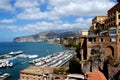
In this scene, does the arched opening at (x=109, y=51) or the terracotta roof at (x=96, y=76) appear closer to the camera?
the terracotta roof at (x=96, y=76)

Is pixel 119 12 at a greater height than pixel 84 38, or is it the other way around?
pixel 119 12

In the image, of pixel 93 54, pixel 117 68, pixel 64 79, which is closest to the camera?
pixel 117 68

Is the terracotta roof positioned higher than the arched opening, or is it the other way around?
the arched opening

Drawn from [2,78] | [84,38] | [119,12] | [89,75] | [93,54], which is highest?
[119,12]

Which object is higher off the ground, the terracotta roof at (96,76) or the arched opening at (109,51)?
the arched opening at (109,51)

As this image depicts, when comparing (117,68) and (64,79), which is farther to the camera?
(64,79)

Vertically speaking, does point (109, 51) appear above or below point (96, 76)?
above

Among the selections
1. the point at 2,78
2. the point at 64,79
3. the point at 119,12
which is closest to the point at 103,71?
the point at 64,79

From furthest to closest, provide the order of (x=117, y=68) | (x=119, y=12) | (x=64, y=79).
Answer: (x=119, y=12)
(x=64, y=79)
(x=117, y=68)

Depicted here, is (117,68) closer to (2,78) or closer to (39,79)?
(39,79)

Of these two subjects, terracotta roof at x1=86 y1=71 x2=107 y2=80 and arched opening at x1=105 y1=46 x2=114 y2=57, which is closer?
terracotta roof at x1=86 y1=71 x2=107 y2=80

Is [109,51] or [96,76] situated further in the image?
[109,51]

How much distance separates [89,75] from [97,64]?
474cm

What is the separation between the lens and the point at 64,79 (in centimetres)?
5153
